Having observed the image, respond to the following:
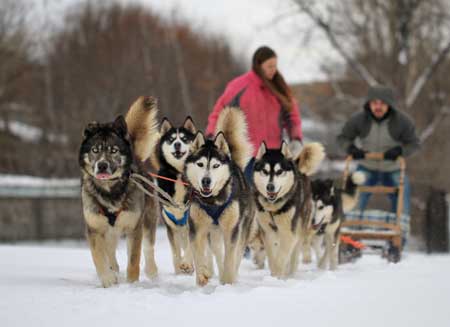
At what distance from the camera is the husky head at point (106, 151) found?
454cm

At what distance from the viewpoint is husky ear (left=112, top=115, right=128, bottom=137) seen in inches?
188

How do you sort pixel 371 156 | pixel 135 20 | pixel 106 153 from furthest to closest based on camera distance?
1. pixel 135 20
2. pixel 371 156
3. pixel 106 153

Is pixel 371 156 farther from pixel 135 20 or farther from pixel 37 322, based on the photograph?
pixel 135 20

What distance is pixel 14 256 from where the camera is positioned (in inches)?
269

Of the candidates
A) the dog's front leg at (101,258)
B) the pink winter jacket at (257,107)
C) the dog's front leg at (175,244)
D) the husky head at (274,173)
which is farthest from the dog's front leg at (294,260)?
the dog's front leg at (101,258)

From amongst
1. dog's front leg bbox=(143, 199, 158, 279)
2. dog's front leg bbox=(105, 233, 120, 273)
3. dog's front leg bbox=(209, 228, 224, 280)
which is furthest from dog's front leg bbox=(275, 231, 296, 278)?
dog's front leg bbox=(105, 233, 120, 273)

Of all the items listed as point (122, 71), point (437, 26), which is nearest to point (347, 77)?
point (437, 26)

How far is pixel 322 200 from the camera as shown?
267 inches

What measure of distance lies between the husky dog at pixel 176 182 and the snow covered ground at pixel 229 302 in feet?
1.71

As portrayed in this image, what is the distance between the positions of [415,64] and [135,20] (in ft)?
55.6

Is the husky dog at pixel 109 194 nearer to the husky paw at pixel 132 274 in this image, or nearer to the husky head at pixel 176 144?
the husky paw at pixel 132 274

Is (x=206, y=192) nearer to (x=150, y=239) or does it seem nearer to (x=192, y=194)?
(x=192, y=194)

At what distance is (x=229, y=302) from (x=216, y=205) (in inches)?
45.5

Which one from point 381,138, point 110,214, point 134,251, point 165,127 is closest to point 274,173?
point 165,127
